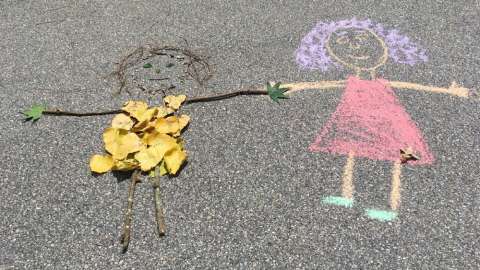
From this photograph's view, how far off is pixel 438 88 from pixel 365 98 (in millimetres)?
518

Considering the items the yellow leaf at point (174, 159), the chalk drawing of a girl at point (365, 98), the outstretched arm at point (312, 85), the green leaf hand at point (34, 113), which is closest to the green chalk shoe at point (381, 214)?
the chalk drawing of a girl at point (365, 98)

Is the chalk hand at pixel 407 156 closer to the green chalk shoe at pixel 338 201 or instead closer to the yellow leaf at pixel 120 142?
the green chalk shoe at pixel 338 201

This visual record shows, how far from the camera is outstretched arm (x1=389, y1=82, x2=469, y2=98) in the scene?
112 inches

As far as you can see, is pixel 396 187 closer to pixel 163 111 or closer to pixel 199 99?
pixel 199 99

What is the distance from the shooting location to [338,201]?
2338mm

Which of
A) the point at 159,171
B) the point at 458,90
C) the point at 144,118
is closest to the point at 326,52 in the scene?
the point at 458,90

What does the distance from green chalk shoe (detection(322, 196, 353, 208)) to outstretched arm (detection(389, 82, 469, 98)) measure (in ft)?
3.35

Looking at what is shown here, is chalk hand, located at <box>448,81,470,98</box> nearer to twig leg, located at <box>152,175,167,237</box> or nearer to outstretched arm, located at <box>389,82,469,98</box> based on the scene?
outstretched arm, located at <box>389,82,469,98</box>

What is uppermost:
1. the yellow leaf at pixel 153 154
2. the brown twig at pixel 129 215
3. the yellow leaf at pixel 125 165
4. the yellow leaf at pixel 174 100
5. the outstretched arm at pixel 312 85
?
the outstretched arm at pixel 312 85

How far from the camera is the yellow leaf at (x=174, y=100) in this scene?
2863 mm

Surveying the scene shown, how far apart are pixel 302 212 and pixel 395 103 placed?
3.48 feet

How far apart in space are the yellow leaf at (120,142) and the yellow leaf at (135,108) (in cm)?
16

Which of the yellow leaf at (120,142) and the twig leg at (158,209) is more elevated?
the yellow leaf at (120,142)

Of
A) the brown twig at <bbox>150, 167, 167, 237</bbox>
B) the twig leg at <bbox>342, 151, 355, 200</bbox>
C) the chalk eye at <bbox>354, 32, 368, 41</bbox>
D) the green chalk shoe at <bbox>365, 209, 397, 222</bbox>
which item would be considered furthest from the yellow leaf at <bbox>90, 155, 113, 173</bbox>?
the chalk eye at <bbox>354, 32, 368, 41</bbox>
